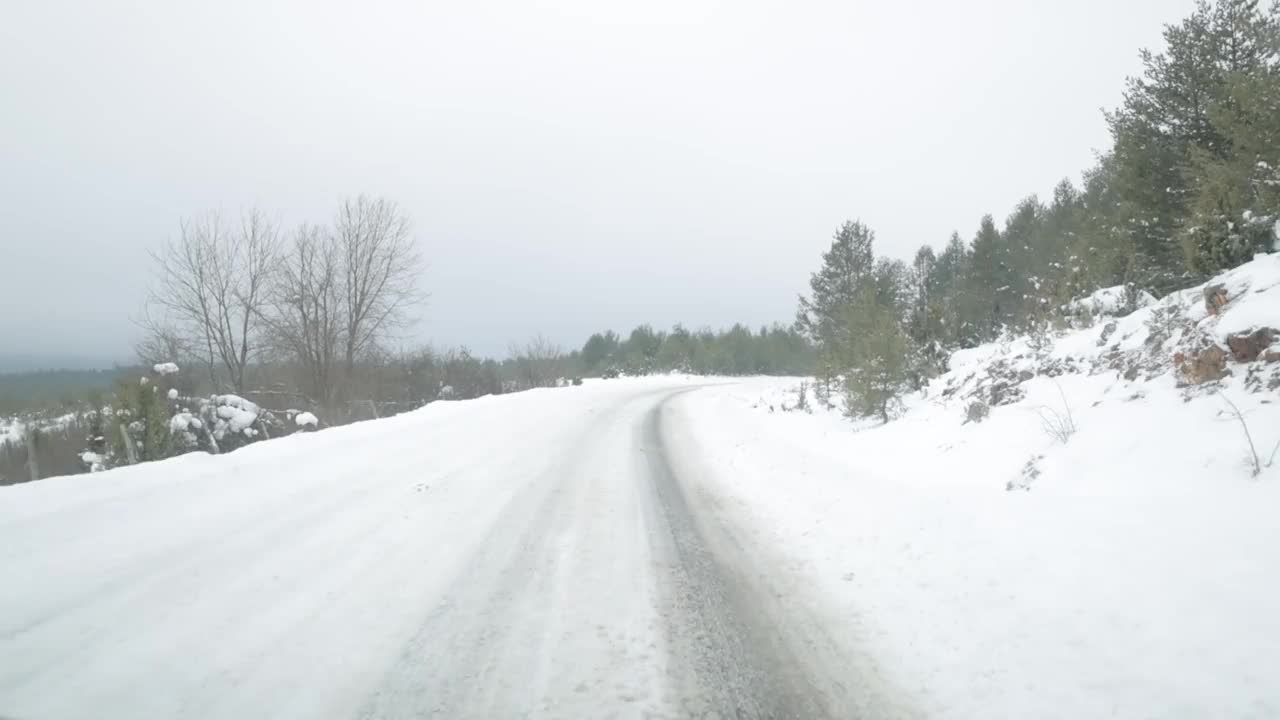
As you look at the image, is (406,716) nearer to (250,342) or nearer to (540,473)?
(540,473)

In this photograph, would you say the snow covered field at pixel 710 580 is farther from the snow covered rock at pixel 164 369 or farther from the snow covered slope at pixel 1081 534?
the snow covered rock at pixel 164 369

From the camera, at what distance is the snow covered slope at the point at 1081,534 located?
102 inches

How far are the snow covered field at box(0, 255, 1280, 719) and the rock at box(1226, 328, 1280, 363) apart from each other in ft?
0.41

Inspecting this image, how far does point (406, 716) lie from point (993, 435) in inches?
274

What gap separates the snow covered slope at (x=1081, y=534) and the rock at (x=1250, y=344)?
0.12 feet

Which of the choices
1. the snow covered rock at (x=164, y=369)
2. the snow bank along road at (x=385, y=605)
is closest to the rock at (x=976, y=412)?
the snow bank along road at (x=385, y=605)

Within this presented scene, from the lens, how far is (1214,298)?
213 inches

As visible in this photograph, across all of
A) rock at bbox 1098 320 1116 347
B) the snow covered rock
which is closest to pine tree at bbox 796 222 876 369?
rock at bbox 1098 320 1116 347

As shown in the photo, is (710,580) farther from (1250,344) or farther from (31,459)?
(31,459)

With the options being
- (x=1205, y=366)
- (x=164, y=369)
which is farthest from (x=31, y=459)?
(x=1205, y=366)

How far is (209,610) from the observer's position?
3260 mm

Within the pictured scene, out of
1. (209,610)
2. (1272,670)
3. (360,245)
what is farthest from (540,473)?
(360,245)

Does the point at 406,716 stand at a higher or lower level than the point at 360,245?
lower

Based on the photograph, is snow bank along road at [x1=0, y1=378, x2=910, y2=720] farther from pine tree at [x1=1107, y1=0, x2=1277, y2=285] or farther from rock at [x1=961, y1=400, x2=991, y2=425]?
pine tree at [x1=1107, y1=0, x2=1277, y2=285]
